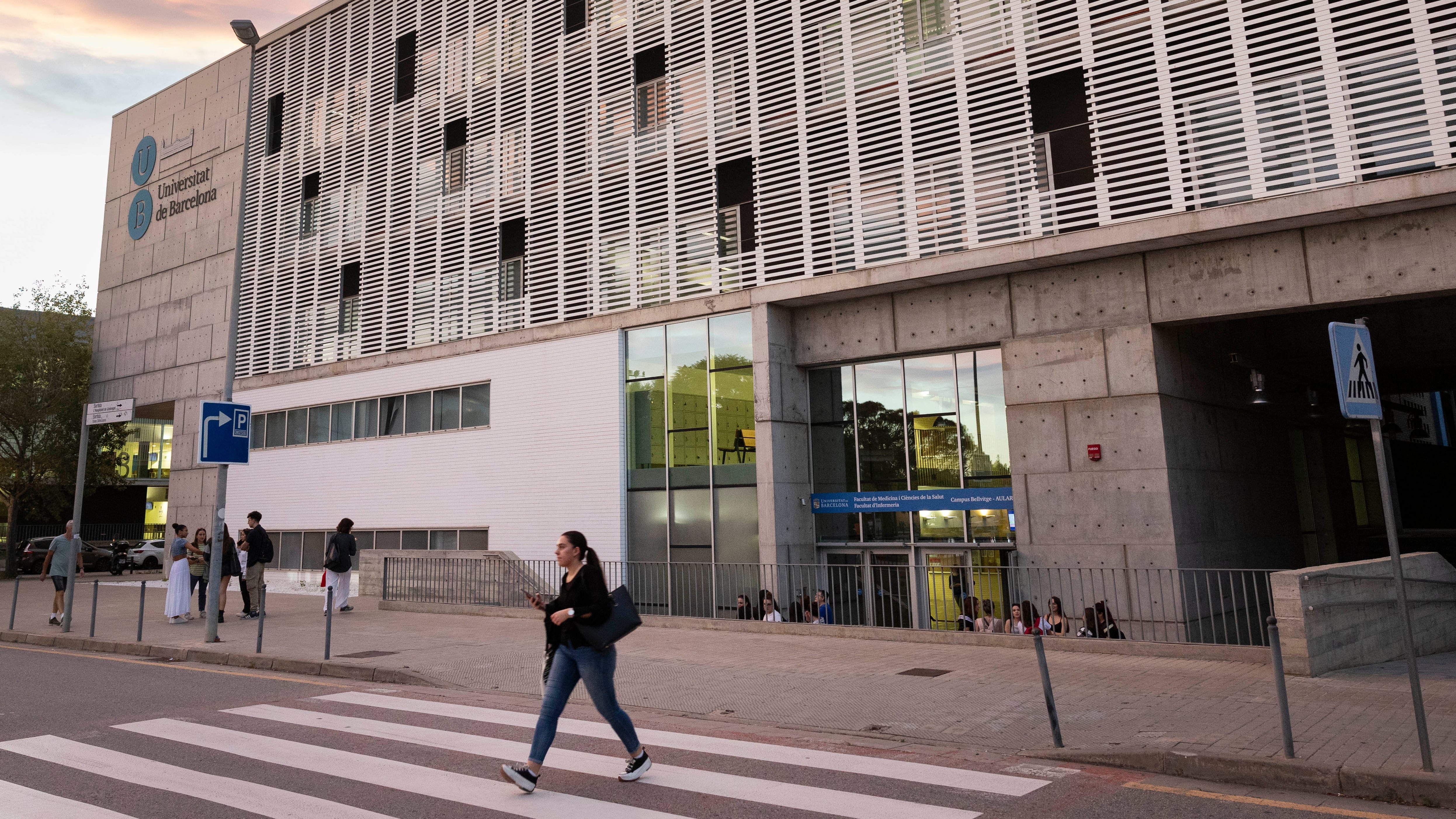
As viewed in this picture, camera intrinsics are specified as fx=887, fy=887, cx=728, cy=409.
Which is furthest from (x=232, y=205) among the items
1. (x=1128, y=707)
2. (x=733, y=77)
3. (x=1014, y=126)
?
(x=1128, y=707)

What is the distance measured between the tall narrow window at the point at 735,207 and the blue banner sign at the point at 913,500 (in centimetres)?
557

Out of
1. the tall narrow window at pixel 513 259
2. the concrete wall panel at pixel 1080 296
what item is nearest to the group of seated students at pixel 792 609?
the concrete wall panel at pixel 1080 296

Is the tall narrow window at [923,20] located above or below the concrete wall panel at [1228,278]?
above

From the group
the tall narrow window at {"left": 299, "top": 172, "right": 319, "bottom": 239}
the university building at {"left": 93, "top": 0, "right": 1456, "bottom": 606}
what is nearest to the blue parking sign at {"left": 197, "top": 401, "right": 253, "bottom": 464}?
the university building at {"left": 93, "top": 0, "right": 1456, "bottom": 606}

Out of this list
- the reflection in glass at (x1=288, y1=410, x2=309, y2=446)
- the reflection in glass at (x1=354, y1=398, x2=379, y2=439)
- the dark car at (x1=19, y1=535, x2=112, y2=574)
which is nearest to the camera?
the reflection in glass at (x1=354, y1=398, x2=379, y2=439)

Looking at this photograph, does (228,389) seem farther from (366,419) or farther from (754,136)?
(754,136)

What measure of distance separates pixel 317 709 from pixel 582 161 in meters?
15.6

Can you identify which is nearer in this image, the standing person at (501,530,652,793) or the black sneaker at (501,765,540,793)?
the black sneaker at (501,765,540,793)

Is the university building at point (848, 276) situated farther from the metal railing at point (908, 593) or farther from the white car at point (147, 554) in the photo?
the white car at point (147, 554)

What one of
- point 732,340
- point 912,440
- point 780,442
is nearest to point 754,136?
point 732,340

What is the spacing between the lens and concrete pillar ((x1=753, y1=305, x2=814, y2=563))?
17.6 m

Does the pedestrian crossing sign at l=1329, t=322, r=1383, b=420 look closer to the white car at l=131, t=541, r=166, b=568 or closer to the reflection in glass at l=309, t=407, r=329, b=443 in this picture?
the reflection in glass at l=309, t=407, r=329, b=443

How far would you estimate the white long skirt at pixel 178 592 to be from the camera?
1666 cm

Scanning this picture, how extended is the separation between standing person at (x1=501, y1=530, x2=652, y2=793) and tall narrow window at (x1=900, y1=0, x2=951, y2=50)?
1423cm
